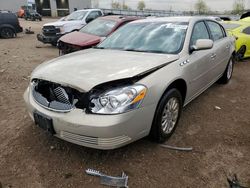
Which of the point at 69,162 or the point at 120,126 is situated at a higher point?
the point at 120,126

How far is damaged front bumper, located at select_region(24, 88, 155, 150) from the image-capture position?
96.2 inches

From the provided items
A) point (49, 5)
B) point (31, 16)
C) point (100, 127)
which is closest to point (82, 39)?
point (100, 127)

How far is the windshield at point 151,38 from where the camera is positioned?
11.7 ft

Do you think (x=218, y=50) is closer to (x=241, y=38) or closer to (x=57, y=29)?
(x=241, y=38)

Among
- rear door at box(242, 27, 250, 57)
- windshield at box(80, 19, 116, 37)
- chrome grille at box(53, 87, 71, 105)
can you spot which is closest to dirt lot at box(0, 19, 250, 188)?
chrome grille at box(53, 87, 71, 105)

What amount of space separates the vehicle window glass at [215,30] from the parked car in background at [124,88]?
0.80 m

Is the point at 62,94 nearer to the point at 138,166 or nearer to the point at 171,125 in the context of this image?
the point at 138,166

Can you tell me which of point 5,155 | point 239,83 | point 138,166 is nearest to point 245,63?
point 239,83

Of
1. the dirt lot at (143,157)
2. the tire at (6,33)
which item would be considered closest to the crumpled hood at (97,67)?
the dirt lot at (143,157)

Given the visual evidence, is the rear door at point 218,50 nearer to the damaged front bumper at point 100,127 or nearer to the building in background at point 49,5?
the damaged front bumper at point 100,127

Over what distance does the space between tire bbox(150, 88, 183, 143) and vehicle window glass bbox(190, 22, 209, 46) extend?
1011 millimetres

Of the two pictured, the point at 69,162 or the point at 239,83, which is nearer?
the point at 69,162

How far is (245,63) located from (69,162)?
7287 mm

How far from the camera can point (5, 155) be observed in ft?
10.0
